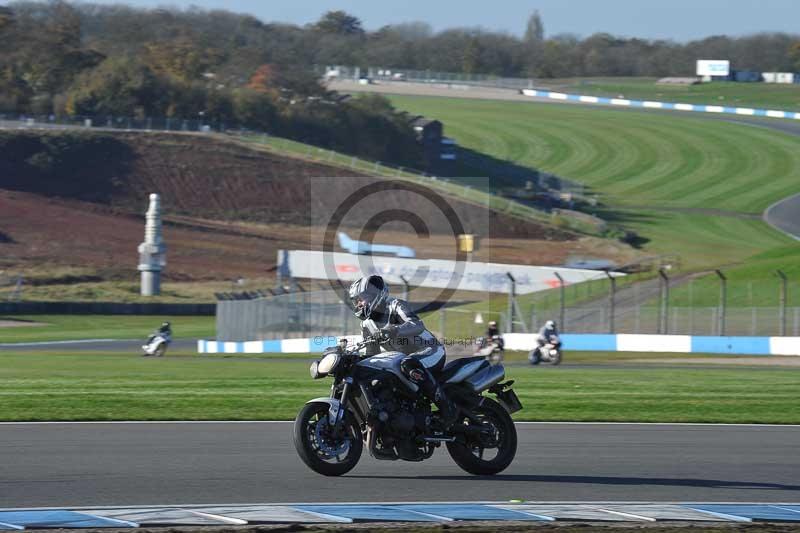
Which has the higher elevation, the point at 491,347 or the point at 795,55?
the point at 795,55

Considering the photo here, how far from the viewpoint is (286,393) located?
19062mm

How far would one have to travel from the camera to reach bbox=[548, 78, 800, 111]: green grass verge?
123m

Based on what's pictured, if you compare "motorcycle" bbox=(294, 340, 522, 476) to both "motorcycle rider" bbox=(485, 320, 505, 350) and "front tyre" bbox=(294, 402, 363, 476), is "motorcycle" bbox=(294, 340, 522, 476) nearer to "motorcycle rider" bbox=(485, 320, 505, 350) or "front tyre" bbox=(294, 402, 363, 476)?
"front tyre" bbox=(294, 402, 363, 476)

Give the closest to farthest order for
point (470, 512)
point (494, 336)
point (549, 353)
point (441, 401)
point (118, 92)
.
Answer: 1. point (470, 512)
2. point (441, 401)
3. point (549, 353)
4. point (494, 336)
5. point (118, 92)

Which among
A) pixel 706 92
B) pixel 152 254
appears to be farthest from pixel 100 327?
pixel 706 92

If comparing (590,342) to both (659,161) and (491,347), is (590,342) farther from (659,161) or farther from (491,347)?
(659,161)

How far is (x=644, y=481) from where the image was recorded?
35.4 ft

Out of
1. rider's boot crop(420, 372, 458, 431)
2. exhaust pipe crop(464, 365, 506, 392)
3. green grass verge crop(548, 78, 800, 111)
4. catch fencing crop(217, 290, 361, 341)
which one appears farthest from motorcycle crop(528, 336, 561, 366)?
green grass verge crop(548, 78, 800, 111)

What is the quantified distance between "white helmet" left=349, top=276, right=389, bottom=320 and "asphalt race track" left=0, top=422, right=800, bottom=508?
1489mm

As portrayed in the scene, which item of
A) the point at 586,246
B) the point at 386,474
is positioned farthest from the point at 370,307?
the point at 586,246

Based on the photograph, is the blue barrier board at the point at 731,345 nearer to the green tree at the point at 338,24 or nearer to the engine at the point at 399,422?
the engine at the point at 399,422

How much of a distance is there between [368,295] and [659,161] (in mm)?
92110

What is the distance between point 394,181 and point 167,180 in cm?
1549

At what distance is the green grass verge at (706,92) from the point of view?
404ft
